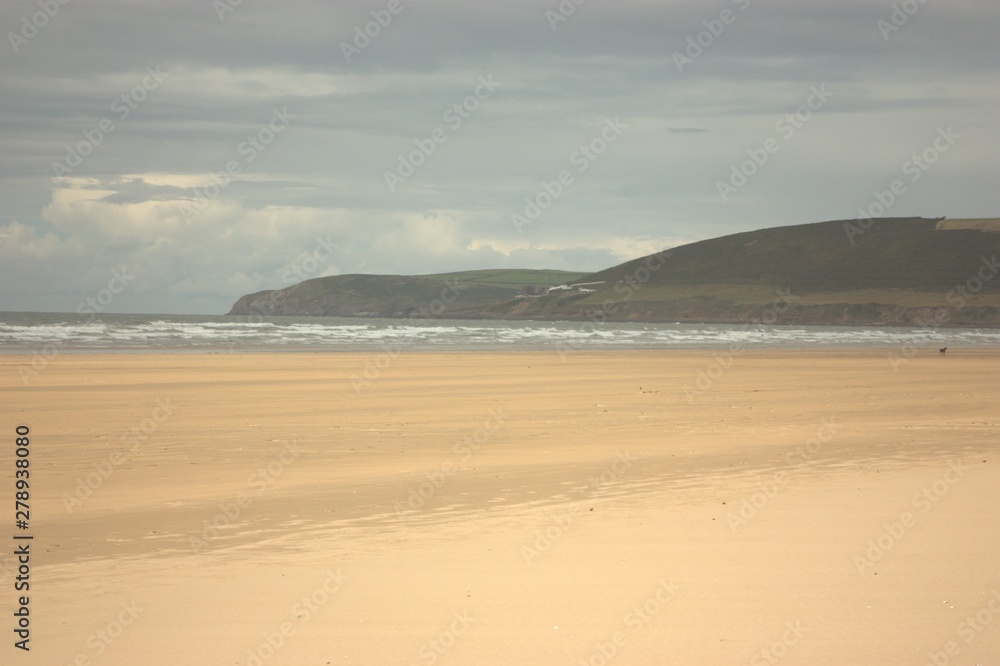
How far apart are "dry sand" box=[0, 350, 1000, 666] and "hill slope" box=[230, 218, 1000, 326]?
98.4 m

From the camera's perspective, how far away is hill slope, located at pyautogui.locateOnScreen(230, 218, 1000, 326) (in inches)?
4427

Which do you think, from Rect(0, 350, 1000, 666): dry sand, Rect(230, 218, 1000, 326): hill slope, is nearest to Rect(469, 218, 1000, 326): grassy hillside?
Rect(230, 218, 1000, 326): hill slope

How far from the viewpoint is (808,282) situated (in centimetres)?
13538

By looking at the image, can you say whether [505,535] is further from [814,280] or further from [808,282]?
[814,280]

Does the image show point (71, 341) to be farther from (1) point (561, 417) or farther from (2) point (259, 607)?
(2) point (259, 607)

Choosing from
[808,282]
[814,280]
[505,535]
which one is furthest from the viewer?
[814,280]

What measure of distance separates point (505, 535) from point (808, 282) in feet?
447

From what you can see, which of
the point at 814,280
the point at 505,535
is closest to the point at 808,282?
the point at 814,280

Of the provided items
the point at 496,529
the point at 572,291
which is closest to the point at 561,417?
the point at 496,529

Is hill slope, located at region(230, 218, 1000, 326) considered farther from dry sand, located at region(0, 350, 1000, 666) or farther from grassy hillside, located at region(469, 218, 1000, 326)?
dry sand, located at region(0, 350, 1000, 666)

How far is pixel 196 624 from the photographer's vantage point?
5566 millimetres

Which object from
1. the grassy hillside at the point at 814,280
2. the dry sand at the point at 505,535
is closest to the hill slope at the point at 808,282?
the grassy hillside at the point at 814,280

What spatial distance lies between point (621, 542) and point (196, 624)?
347cm

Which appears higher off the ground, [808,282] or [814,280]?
[814,280]
